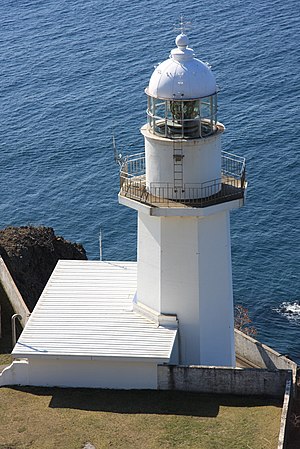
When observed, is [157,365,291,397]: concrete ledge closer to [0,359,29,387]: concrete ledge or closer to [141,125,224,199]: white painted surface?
[0,359,29,387]: concrete ledge

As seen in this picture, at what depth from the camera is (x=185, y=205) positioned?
103 feet

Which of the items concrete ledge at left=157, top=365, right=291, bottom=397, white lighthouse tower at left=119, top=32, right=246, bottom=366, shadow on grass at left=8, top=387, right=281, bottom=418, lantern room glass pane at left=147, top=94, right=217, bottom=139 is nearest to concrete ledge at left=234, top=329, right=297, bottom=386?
white lighthouse tower at left=119, top=32, right=246, bottom=366

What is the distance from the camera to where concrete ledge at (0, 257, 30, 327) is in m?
36.8

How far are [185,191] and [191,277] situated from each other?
9.36 feet

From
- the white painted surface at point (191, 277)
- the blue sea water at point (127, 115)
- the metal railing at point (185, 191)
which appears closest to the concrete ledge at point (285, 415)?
the white painted surface at point (191, 277)

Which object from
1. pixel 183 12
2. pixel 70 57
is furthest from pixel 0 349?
pixel 183 12

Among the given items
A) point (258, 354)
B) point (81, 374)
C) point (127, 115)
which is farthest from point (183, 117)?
point (127, 115)

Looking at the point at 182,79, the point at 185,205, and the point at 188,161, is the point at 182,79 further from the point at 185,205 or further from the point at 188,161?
the point at 185,205

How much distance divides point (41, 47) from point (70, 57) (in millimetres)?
4269

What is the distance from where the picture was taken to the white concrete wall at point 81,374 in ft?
104

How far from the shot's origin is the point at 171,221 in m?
31.7

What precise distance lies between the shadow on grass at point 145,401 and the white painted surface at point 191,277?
2247 millimetres

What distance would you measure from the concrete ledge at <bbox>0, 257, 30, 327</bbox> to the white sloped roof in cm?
159

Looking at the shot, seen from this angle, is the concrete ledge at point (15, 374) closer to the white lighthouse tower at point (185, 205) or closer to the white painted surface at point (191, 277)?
the white lighthouse tower at point (185, 205)
